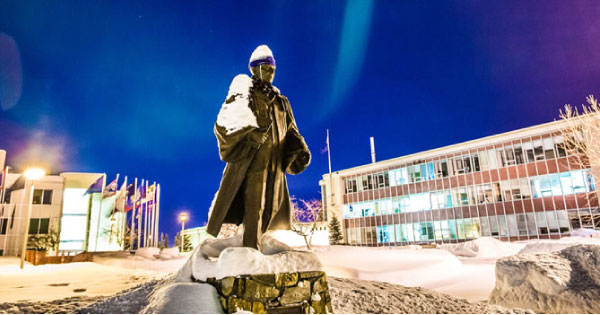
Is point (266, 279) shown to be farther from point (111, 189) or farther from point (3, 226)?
point (3, 226)

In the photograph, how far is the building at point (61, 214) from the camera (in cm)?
3212

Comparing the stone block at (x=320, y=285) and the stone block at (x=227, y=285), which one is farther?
the stone block at (x=320, y=285)

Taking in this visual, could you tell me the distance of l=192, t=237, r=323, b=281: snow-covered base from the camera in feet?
11.1

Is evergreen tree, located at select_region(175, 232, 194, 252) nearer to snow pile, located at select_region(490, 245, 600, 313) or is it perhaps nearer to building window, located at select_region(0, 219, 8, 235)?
building window, located at select_region(0, 219, 8, 235)

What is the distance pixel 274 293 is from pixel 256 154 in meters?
1.42

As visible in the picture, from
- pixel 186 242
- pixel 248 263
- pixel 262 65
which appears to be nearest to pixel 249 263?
pixel 248 263

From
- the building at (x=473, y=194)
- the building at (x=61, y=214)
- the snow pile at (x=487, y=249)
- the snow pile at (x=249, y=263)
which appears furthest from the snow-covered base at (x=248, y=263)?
the building at (x=61, y=214)

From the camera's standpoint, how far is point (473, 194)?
34219 millimetres

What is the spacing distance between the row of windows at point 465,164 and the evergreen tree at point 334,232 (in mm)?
5104

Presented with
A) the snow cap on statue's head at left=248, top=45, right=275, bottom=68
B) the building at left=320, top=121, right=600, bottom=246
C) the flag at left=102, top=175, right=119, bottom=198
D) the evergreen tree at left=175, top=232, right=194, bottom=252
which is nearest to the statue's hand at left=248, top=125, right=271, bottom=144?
the snow cap on statue's head at left=248, top=45, right=275, bottom=68

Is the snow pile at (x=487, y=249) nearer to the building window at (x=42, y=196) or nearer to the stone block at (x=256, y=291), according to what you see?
the stone block at (x=256, y=291)

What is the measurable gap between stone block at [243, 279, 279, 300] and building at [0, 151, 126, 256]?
33.3 meters

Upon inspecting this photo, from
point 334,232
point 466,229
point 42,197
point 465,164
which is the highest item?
point 465,164

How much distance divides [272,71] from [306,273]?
225cm
